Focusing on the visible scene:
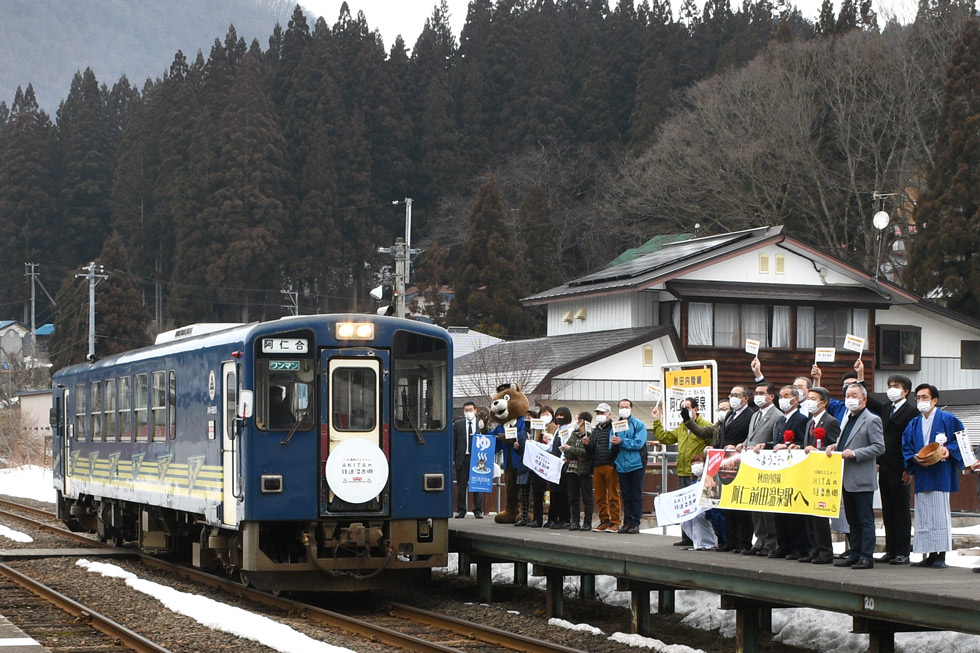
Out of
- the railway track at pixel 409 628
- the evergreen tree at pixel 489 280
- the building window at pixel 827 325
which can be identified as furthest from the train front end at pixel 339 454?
the evergreen tree at pixel 489 280

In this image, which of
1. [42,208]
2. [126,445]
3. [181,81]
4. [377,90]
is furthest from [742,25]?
[126,445]

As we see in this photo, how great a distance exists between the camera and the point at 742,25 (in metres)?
71.4

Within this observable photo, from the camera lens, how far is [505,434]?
15.9m

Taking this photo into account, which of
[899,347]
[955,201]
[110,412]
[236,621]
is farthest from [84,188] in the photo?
[236,621]

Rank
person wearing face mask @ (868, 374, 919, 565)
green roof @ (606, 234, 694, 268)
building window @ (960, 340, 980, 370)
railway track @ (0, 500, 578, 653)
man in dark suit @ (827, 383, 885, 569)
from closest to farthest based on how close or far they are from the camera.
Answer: man in dark suit @ (827, 383, 885, 569) < person wearing face mask @ (868, 374, 919, 565) < railway track @ (0, 500, 578, 653) < building window @ (960, 340, 980, 370) < green roof @ (606, 234, 694, 268)

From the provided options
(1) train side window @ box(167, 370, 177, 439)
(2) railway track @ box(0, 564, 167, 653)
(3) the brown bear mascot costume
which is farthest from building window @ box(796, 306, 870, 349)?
(2) railway track @ box(0, 564, 167, 653)

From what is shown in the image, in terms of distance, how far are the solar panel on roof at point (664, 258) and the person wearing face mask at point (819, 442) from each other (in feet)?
87.8

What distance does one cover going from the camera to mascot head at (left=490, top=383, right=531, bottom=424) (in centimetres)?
1599

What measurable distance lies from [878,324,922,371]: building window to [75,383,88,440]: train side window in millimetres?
27853

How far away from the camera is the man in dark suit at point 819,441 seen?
10867 millimetres

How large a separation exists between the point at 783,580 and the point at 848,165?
40.9 metres

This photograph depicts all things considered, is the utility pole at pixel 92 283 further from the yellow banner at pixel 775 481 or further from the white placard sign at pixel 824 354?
the yellow banner at pixel 775 481

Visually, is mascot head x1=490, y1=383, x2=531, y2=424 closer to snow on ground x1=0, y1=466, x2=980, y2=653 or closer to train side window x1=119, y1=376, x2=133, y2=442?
snow on ground x1=0, y1=466, x2=980, y2=653

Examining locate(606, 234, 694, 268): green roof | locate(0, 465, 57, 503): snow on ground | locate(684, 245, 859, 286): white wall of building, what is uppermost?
locate(606, 234, 694, 268): green roof
